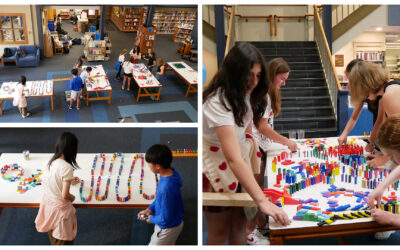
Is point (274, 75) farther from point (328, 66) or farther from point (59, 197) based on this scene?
point (328, 66)

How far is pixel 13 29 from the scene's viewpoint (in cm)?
463

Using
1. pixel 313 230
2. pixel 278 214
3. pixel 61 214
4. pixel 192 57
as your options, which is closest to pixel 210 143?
pixel 278 214

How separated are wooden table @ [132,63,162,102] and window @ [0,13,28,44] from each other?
2.17m

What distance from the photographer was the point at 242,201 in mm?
1860

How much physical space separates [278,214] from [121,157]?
2.64 m

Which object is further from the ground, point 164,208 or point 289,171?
point 289,171

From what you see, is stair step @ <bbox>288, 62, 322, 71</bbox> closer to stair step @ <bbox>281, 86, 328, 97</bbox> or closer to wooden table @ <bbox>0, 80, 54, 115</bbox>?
stair step @ <bbox>281, 86, 328, 97</bbox>

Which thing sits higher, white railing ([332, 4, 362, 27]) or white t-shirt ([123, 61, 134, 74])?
white railing ([332, 4, 362, 27])

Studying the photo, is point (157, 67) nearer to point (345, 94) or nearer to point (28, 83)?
point (28, 83)

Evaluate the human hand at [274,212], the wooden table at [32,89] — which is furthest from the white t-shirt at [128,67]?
the human hand at [274,212]

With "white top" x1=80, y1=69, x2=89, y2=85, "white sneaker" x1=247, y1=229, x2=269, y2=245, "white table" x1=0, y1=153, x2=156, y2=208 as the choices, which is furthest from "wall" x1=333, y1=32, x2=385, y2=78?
"white sneaker" x1=247, y1=229, x2=269, y2=245

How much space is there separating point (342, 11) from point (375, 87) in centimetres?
661

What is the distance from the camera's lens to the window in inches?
171

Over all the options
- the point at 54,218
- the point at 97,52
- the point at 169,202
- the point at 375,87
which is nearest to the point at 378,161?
the point at 375,87
